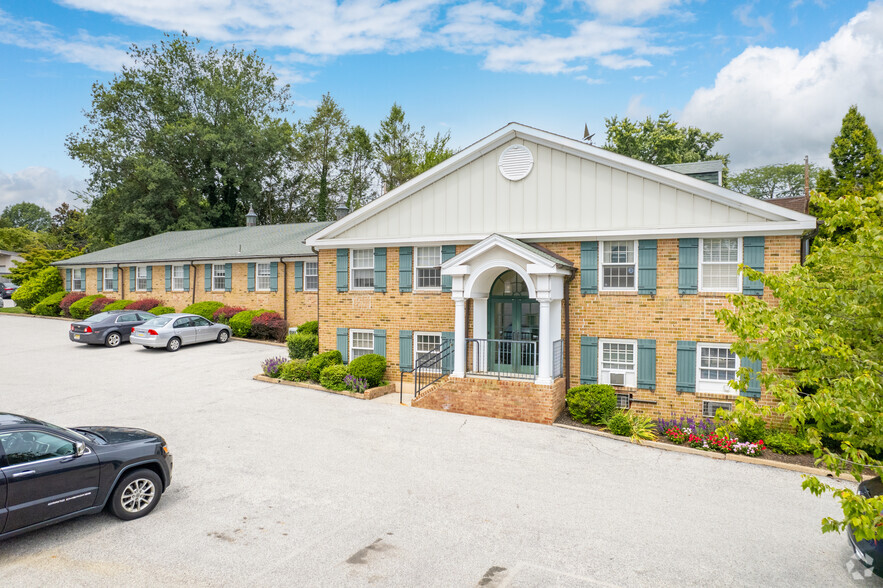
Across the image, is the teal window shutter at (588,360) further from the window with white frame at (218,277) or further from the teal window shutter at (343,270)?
the window with white frame at (218,277)

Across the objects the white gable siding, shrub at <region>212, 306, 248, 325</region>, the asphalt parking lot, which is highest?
the white gable siding

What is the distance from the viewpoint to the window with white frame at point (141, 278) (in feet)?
100

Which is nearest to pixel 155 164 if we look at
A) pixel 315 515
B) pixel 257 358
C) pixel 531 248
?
pixel 257 358

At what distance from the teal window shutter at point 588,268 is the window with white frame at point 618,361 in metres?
1.41

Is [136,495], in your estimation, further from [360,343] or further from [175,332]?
[175,332]

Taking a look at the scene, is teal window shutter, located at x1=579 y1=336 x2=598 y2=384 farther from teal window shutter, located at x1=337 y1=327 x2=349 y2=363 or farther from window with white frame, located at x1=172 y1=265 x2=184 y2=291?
window with white frame, located at x1=172 y1=265 x2=184 y2=291

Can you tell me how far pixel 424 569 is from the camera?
6.38 meters

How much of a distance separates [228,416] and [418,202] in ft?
25.7

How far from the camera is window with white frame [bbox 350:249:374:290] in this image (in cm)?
1708

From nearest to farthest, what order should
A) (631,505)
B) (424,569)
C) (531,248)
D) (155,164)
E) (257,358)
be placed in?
1. (424,569)
2. (631,505)
3. (531,248)
4. (257,358)
5. (155,164)

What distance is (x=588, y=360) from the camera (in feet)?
45.9

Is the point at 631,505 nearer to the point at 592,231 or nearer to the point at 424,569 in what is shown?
the point at 424,569

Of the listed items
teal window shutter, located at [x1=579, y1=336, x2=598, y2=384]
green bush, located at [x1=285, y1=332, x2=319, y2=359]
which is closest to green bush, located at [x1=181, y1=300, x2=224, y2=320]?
green bush, located at [x1=285, y1=332, x2=319, y2=359]

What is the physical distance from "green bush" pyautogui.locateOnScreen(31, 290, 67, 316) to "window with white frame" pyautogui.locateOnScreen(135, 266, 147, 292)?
591 cm
